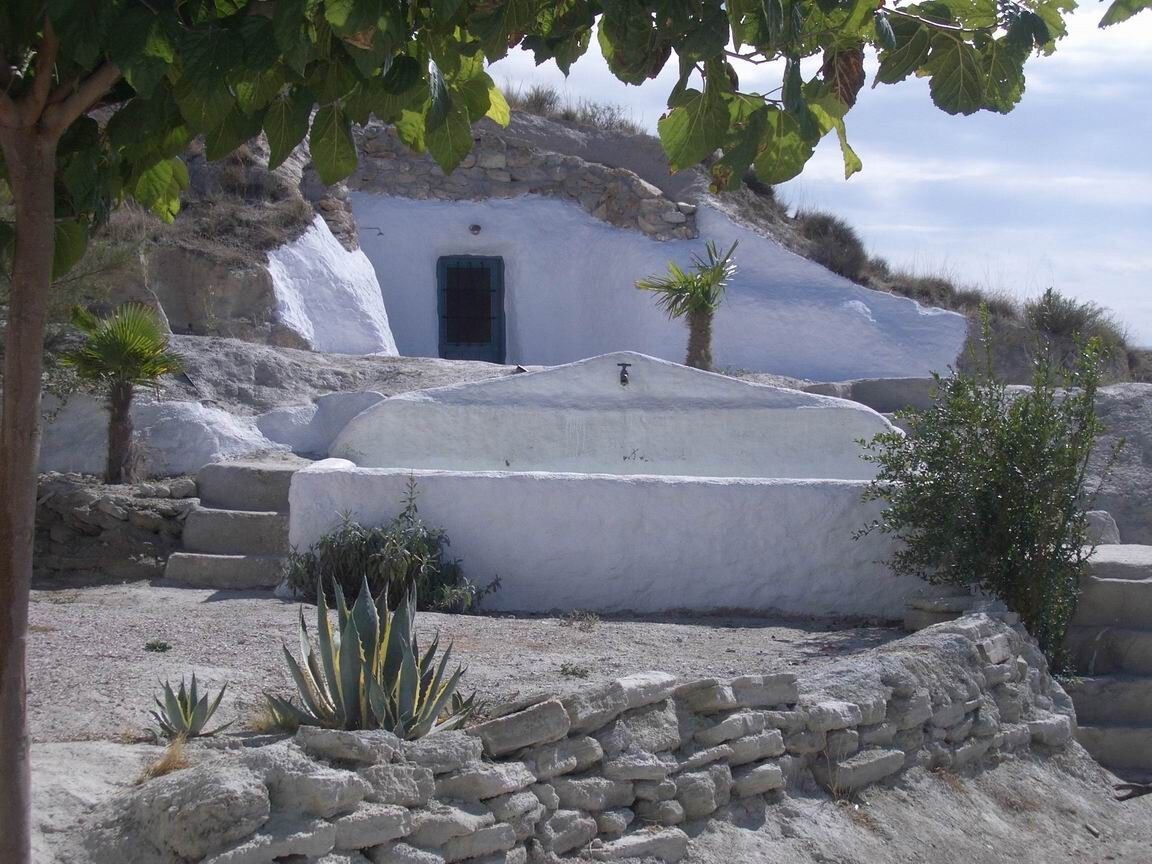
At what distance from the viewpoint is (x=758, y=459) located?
10594 millimetres

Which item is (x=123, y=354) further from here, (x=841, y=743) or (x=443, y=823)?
(x=443, y=823)

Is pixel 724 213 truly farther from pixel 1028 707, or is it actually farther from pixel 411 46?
pixel 411 46

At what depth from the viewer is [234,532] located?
9312 mm

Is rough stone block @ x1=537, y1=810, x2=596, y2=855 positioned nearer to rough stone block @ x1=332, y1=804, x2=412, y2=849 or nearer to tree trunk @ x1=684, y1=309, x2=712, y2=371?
rough stone block @ x1=332, y1=804, x2=412, y2=849

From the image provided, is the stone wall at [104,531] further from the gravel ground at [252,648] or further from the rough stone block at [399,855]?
the rough stone block at [399,855]

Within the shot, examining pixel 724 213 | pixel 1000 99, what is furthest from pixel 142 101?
pixel 724 213

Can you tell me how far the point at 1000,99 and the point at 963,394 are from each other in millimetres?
4007

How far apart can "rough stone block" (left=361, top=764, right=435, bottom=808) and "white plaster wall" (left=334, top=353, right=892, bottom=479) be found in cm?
668

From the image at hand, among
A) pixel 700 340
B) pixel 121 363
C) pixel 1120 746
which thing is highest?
pixel 700 340

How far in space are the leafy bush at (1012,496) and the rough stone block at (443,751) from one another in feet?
13.5

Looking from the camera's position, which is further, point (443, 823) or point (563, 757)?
point (563, 757)

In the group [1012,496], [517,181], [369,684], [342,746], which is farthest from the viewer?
[517,181]

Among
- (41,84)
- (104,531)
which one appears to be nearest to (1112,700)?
(41,84)

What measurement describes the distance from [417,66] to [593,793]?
2.49 m
